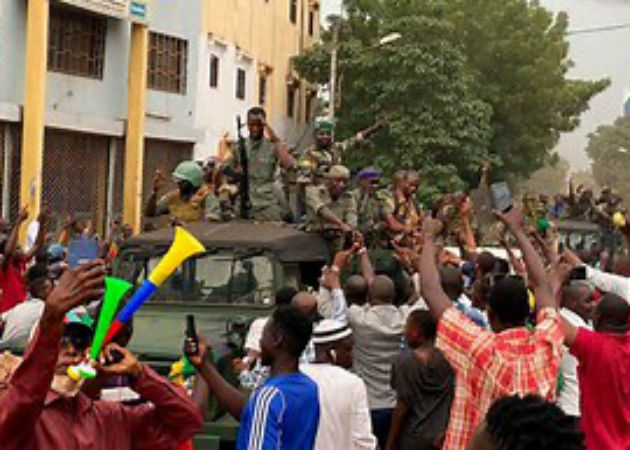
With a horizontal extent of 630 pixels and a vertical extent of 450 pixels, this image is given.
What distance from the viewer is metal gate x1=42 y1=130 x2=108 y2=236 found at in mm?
22766

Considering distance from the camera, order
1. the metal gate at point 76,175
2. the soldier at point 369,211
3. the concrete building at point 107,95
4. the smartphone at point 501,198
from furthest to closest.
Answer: the metal gate at point 76,175, the concrete building at point 107,95, the soldier at point 369,211, the smartphone at point 501,198

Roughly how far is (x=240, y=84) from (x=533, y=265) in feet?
92.5

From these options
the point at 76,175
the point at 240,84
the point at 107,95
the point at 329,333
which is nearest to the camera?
the point at 329,333

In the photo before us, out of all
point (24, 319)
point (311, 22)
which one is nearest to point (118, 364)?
point (24, 319)

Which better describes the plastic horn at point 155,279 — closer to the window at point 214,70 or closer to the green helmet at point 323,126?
the green helmet at point 323,126

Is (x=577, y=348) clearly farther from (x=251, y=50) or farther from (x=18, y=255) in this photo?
(x=251, y=50)

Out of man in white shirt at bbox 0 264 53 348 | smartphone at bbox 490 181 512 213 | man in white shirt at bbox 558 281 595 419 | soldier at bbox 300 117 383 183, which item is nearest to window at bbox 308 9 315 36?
soldier at bbox 300 117 383 183

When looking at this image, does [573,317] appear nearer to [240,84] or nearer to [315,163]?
[315,163]

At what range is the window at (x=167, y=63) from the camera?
2600 centimetres

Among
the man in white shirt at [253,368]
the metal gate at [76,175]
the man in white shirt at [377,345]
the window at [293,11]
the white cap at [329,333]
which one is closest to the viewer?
the white cap at [329,333]

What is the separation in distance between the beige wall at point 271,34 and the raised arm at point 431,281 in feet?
79.1

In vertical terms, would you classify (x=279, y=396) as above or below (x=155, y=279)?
below

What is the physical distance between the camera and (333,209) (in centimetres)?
1007

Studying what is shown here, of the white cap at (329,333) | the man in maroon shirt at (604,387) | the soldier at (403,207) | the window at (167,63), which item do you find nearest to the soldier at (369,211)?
the soldier at (403,207)
